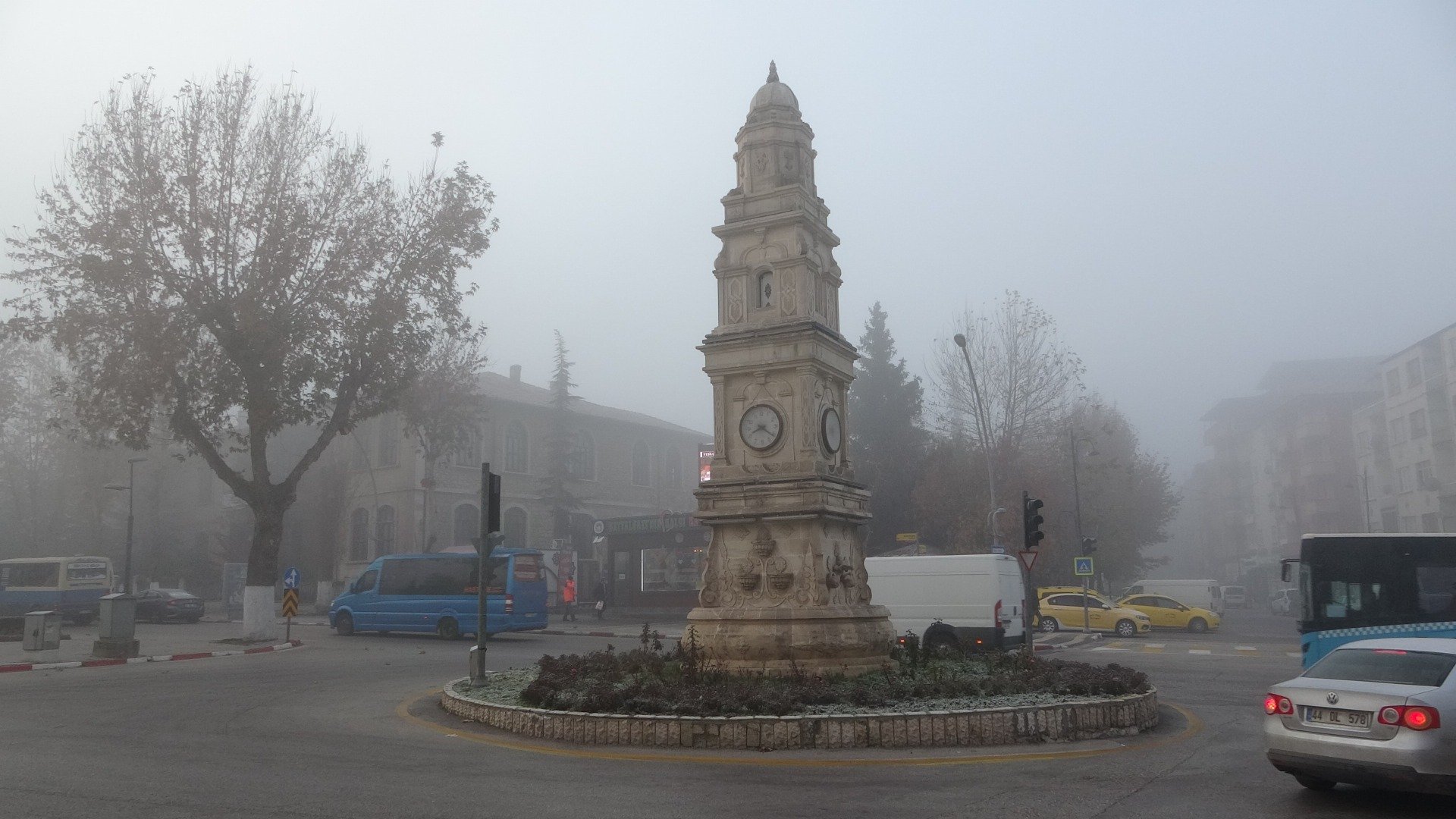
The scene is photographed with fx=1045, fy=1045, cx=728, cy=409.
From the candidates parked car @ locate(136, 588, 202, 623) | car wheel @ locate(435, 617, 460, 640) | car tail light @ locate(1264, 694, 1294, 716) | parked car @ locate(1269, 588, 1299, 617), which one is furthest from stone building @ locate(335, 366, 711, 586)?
car tail light @ locate(1264, 694, 1294, 716)

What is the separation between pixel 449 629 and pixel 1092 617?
68.2 ft

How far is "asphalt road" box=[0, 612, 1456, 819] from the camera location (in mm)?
7691

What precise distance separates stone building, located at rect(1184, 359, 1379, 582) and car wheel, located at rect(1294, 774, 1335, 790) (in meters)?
70.3

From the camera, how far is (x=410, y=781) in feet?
28.9

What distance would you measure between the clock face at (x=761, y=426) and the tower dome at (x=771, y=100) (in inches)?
178

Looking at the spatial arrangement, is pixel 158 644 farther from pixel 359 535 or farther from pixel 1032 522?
pixel 359 535

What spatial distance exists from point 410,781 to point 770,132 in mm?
10500

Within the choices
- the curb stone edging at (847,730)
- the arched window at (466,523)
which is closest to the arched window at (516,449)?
the arched window at (466,523)

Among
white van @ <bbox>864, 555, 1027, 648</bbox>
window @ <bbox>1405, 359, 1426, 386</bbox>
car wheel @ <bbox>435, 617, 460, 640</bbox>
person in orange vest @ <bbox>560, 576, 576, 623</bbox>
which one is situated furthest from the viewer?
window @ <bbox>1405, 359, 1426, 386</bbox>

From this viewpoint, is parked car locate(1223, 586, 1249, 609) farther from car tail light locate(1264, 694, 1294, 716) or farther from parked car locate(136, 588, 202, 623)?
car tail light locate(1264, 694, 1294, 716)

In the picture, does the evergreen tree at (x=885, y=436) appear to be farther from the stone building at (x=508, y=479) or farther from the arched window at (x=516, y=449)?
the arched window at (x=516, y=449)

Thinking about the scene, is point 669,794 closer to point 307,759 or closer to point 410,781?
point 410,781

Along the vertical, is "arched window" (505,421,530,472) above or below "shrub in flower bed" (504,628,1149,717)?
above

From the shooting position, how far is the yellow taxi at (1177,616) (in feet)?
121
